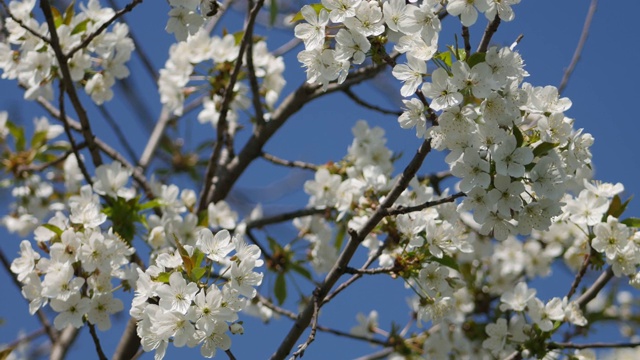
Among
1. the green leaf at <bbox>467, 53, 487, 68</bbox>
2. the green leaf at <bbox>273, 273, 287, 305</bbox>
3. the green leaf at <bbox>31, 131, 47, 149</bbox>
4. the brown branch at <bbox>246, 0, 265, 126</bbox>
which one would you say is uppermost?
the brown branch at <bbox>246, 0, 265, 126</bbox>

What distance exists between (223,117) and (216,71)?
14.8 inches

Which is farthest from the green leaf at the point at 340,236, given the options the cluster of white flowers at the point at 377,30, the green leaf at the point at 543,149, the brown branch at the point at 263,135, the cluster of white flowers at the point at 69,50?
the green leaf at the point at 543,149

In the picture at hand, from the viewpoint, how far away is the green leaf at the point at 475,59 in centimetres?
184

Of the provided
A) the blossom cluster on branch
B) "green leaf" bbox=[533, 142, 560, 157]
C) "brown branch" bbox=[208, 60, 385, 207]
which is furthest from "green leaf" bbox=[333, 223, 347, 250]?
"green leaf" bbox=[533, 142, 560, 157]

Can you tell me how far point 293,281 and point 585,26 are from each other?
1.87 meters

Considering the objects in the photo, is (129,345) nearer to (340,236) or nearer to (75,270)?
(75,270)

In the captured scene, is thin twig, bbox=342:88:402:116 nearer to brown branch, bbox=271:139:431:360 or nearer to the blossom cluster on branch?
the blossom cluster on branch

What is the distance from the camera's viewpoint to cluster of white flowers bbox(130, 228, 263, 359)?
1889mm

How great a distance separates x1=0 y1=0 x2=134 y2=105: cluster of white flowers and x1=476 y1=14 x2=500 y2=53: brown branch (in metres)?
1.58

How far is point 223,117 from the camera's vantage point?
3.03 metres

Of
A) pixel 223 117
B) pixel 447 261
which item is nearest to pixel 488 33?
pixel 447 261

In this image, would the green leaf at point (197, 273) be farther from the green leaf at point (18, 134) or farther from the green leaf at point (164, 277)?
the green leaf at point (18, 134)

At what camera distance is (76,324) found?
2.30m

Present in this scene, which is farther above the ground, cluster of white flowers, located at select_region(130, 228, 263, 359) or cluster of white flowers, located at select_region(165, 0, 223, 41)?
cluster of white flowers, located at select_region(165, 0, 223, 41)
